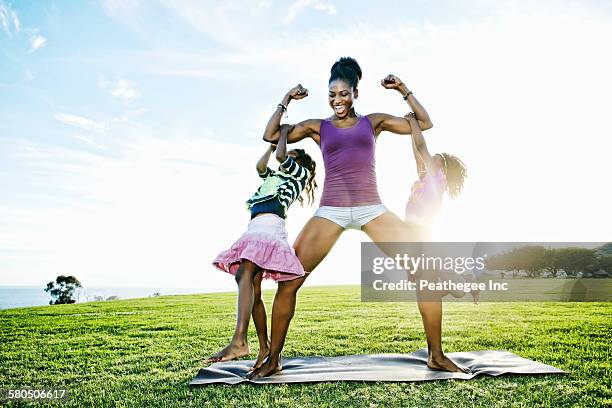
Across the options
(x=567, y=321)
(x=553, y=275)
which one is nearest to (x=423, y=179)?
(x=567, y=321)

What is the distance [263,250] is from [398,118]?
182cm

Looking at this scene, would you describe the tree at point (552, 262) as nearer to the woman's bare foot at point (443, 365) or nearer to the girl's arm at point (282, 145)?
the woman's bare foot at point (443, 365)

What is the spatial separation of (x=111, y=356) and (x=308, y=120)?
3455mm

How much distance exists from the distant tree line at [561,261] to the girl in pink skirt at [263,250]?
33.5 ft

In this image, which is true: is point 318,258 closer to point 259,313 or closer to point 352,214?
point 352,214

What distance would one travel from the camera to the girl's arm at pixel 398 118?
186 inches

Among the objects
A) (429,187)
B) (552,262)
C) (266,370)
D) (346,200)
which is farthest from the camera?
(552,262)

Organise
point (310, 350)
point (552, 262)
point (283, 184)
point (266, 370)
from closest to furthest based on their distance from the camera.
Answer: point (266, 370) → point (283, 184) → point (310, 350) → point (552, 262)

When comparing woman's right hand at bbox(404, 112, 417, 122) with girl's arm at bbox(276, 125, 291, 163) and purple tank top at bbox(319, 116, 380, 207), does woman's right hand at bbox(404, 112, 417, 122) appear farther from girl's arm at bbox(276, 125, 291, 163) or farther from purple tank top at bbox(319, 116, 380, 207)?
girl's arm at bbox(276, 125, 291, 163)

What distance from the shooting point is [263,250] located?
15.8ft

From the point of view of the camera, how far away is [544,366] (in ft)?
15.0

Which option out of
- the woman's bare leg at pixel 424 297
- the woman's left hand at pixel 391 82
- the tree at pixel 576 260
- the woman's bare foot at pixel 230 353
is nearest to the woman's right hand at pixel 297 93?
the woman's left hand at pixel 391 82

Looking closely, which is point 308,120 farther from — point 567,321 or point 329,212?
point 567,321

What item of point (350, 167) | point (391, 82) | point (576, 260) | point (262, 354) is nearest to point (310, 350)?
point (262, 354)
